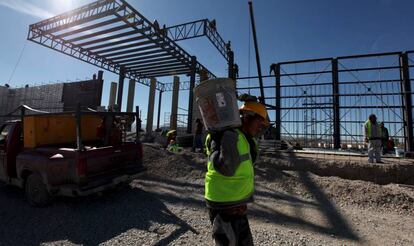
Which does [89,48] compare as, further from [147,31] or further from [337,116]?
[337,116]

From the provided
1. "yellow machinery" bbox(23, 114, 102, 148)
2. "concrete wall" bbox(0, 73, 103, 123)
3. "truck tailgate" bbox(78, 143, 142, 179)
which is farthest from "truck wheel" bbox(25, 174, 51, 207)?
"concrete wall" bbox(0, 73, 103, 123)

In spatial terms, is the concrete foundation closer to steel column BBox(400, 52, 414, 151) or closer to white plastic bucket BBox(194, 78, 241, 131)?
steel column BBox(400, 52, 414, 151)

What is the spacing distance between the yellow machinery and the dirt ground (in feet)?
4.72

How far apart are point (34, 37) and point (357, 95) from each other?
20.5 m

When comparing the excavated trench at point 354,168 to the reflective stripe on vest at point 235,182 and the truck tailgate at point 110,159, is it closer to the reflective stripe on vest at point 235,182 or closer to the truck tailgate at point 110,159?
A: the truck tailgate at point 110,159

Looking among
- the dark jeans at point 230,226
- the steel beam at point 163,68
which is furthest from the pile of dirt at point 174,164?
the steel beam at point 163,68

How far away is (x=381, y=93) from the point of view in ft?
43.3

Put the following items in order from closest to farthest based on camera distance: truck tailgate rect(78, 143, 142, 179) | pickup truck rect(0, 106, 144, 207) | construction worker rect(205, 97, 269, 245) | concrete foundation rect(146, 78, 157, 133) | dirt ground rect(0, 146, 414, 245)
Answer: construction worker rect(205, 97, 269, 245) < dirt ground rect(0, 146, 414, 245) < pickup truck rect(0, 106, 144, 207) < truck tailgate rect(78, 143, 142, 179) < concrete foundation rect(146, 78, 157, 133)

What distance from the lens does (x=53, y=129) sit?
6.73 m

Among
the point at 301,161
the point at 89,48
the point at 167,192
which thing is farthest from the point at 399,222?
the point at 89,48

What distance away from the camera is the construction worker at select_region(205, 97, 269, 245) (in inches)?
81.7

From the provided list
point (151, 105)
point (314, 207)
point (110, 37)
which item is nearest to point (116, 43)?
point (110, 37)

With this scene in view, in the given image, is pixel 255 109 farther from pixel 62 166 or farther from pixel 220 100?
pixel 62 166

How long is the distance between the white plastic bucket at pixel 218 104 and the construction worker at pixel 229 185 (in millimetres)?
78
